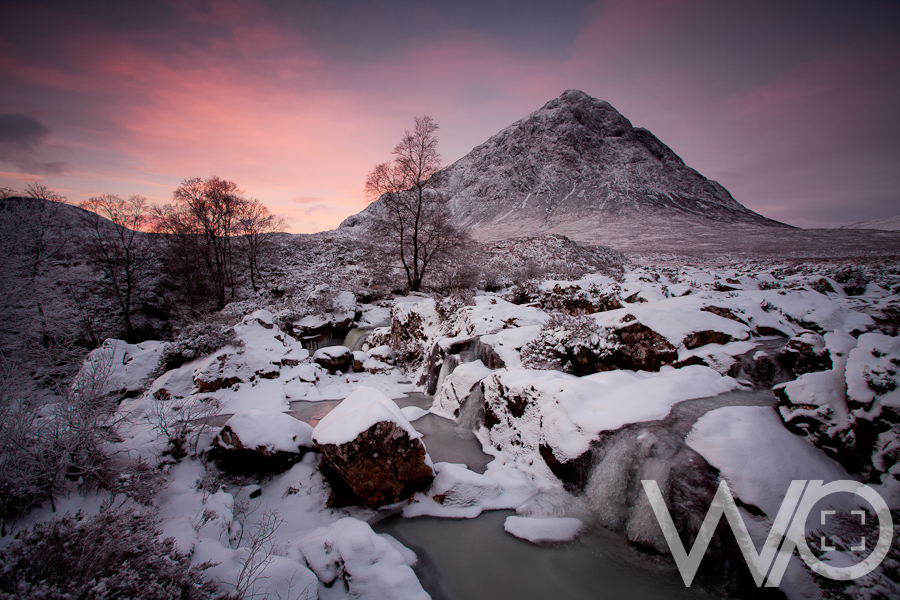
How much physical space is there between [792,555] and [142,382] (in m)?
15.4

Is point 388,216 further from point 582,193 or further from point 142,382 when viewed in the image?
point 582,193

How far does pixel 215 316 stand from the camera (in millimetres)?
15359

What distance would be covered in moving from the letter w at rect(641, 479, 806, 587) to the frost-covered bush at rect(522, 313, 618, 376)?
3.81 metres

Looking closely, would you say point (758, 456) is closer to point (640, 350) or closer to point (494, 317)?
point (640, 350)

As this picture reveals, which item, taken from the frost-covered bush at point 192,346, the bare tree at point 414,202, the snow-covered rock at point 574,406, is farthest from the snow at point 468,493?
the bare tree at point 414,202

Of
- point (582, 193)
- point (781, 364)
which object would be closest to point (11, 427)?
point (781, 364)

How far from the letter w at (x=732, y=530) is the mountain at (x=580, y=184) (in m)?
39.2

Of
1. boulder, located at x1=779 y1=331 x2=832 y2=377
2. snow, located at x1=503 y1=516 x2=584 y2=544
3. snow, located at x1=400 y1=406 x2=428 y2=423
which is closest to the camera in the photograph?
snow, located at x1=503 y1=516 x2=584 y2=544

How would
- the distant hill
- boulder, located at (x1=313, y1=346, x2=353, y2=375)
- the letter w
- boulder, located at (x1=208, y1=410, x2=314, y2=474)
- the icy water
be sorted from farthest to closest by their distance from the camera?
the distant hill < boulder, located at (x1=313, y1=346, x2=353, y2=375) < boulder, located at (x1=208, y1=410, x2=314, y2=474) < the icy water < the letter w

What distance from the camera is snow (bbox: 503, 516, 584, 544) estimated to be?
4871 mm

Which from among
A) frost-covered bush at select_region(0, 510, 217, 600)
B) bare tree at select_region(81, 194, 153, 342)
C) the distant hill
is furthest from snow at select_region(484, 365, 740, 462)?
the distant hill

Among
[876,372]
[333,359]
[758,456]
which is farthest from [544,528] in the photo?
[333,359]

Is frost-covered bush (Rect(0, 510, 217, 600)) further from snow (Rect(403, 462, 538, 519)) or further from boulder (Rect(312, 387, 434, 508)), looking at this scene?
snow (Rect(403, 462, 538, 519))

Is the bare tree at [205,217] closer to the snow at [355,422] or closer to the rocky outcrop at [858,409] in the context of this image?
the snow at [355,422]
